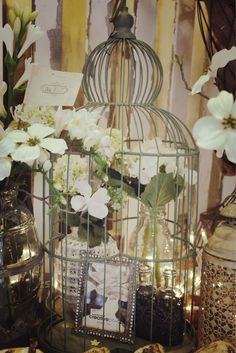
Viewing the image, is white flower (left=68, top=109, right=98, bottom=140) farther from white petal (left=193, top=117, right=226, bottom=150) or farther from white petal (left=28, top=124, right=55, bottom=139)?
white petal (left=193, top=117, right=226, bottom=150)

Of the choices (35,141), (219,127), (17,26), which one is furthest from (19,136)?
(219,127)

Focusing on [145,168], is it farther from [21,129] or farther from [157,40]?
[157,40]

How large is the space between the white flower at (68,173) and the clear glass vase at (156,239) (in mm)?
174

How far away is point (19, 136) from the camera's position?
760 mm

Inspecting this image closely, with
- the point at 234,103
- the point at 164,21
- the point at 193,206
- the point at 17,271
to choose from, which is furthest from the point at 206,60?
the point at 17,271

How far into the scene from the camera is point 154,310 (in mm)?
954

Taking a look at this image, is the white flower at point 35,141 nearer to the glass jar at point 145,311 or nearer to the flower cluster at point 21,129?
the flower cluster at point 21,129

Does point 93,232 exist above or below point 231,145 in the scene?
below

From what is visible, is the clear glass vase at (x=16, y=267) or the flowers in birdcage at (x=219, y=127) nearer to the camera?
the flowers in birdcage at (x=219, y=127)

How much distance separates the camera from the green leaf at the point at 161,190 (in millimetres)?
924

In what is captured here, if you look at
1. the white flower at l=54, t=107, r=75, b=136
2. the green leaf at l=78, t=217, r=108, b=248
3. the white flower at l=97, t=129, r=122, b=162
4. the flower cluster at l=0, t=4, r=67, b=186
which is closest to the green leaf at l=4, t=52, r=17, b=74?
the flower cluster at l=0, t=4, r=67, b=186

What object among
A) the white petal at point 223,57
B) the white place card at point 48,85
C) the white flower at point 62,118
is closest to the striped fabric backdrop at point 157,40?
the white place card at point 48,85

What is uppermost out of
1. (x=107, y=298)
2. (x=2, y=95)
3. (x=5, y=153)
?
(x=2, y=95)

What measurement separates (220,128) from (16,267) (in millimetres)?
499
